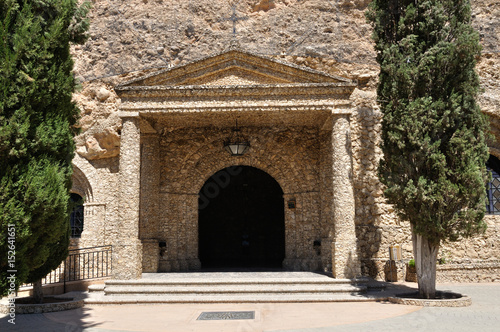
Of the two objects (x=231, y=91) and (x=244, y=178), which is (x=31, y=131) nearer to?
(x=231, y=91)

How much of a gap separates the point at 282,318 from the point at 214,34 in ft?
37.2

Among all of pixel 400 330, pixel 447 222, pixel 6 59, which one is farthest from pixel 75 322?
pixel 447 222

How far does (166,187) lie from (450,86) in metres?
7.79

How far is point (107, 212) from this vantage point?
1283cm

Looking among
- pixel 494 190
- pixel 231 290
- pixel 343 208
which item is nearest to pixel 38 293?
pixel 231 290

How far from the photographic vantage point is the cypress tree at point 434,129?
833cm

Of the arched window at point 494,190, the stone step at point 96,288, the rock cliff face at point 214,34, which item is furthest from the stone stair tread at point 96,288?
the arched window at point 494,190

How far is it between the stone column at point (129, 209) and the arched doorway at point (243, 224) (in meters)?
3.96

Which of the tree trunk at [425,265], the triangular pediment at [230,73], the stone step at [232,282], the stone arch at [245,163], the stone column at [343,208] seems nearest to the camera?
the tree trunk at [425,265]

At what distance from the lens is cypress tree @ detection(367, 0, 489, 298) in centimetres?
833

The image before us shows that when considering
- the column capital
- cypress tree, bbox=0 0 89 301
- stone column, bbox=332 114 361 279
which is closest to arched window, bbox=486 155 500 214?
stone column, bbox=332 114 361 279

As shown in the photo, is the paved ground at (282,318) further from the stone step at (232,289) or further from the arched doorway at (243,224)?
the arched doorway at (243,224)

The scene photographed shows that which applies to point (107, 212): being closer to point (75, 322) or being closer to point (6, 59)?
point (75, 322)

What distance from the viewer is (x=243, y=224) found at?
45.7ft
